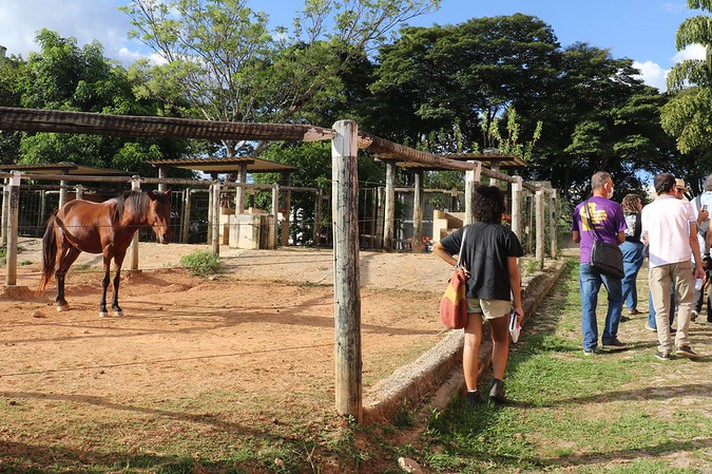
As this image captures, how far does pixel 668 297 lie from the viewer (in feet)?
17.2

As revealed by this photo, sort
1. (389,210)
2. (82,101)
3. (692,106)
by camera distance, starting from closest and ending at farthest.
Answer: (389,210)
(692,106)
(82,101)

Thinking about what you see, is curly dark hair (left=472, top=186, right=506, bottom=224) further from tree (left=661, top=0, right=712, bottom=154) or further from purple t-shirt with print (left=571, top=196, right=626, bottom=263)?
tree (left=661, top=0, right=712, bottom=154)

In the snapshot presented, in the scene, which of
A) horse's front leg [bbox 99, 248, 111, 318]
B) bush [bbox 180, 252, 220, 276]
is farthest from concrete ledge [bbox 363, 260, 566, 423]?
bush [bbox 180, 252, 220, 276]

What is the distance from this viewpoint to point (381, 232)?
15.8 m

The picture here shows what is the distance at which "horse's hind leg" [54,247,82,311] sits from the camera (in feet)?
24.1

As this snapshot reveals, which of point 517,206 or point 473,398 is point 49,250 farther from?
point 517,206

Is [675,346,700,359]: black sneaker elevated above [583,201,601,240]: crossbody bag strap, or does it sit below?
below

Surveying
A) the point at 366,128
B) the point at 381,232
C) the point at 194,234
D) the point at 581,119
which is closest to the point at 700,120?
the point at 581,119

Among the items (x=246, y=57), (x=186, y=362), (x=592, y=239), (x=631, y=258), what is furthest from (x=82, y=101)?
(x=592, y=239)

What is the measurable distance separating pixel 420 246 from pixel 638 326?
839 centimetres

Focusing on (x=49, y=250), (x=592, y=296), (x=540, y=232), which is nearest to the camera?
(x=592, y=296)

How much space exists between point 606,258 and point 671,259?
1.81ft

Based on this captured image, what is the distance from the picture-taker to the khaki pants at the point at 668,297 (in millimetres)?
5121

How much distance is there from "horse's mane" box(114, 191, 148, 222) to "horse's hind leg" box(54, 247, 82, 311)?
103 centimetres
